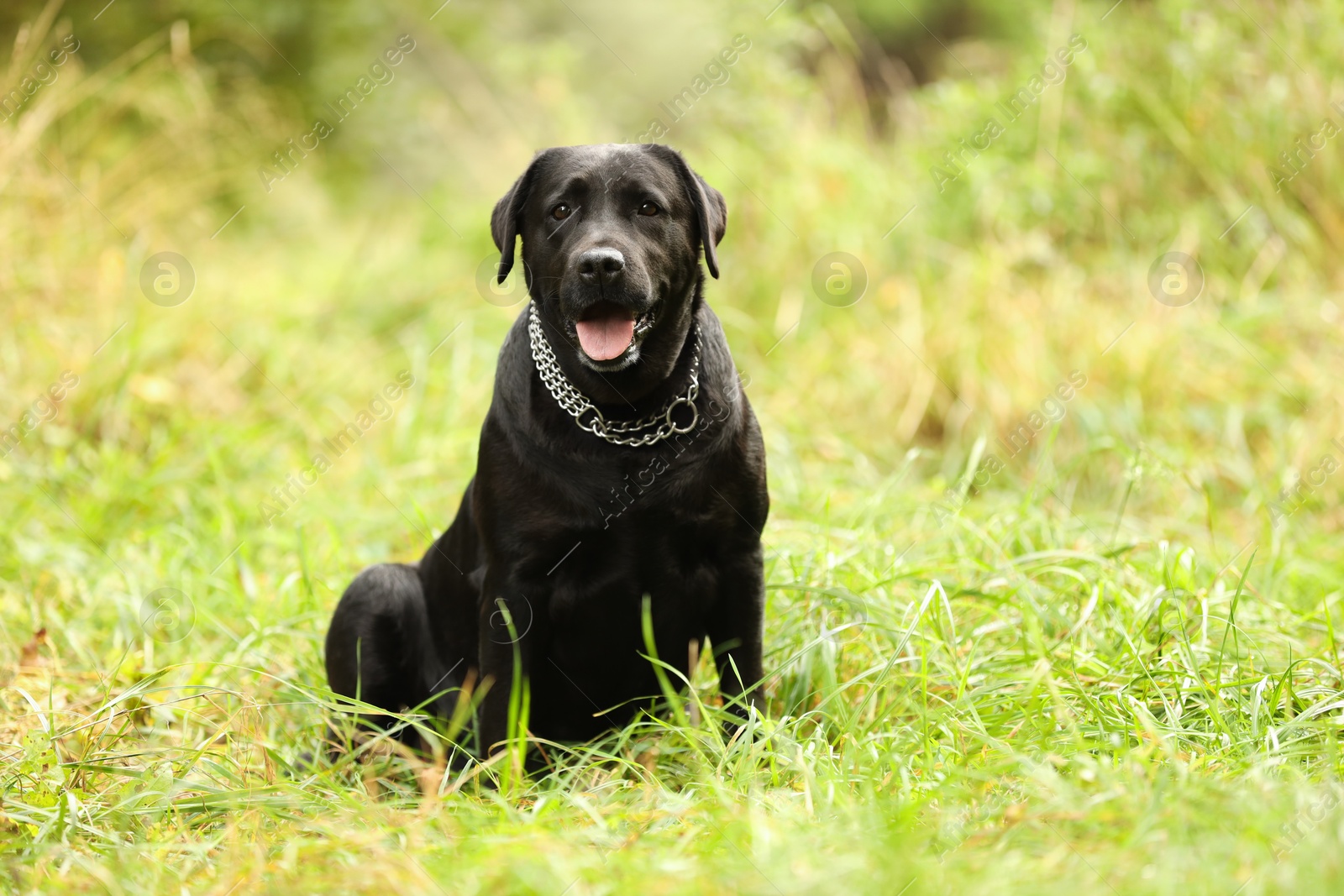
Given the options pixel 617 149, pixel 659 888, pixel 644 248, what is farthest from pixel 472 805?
pixel 617 149

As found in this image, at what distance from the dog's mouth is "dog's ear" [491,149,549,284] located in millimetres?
272

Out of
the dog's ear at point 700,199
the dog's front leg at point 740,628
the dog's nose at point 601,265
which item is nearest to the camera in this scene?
the dog's nose at point 601,265

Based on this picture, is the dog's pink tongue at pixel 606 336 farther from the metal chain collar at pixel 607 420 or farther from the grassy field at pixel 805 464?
the grassy field at pixel 805 464

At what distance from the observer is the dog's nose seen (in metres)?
2.29

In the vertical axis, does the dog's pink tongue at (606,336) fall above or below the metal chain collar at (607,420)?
above

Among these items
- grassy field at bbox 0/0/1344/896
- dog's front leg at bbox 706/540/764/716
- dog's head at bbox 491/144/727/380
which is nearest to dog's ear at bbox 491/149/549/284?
dog's head at bbox 491/144/727/380

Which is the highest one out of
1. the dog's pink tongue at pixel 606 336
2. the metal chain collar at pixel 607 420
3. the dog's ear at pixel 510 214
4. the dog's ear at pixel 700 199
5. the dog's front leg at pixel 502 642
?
the dog's ear at pixel 510 214

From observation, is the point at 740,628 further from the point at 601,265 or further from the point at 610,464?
the point at 601,265

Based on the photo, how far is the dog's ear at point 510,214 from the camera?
8.45 ft

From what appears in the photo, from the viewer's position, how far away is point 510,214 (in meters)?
2.60

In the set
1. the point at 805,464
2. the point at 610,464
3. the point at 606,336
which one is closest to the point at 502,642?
the point at 610,464

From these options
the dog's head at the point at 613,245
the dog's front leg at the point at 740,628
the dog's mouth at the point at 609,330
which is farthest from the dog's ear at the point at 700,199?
the dog's front leg at the point at 740,628

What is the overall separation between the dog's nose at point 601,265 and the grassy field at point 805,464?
0.87 m

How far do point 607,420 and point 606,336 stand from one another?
0.18m
